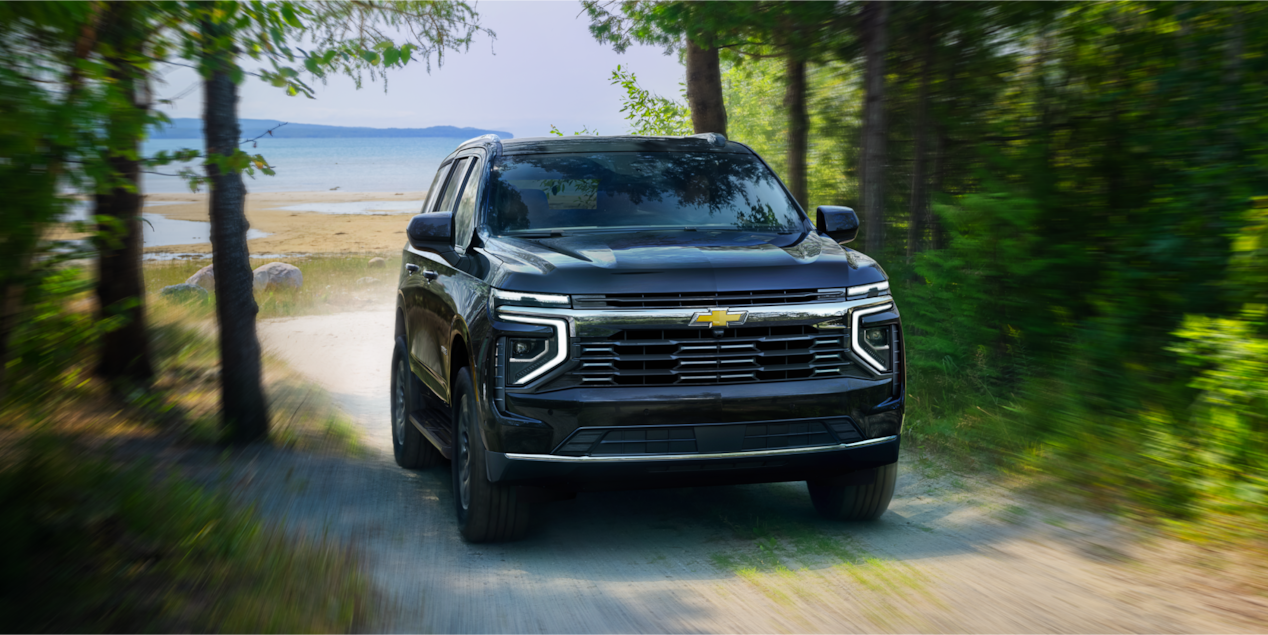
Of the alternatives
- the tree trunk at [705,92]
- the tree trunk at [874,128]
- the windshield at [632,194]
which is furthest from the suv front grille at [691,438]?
the tree trunk at [705,92]

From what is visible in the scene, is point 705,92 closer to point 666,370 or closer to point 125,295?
point 125,295

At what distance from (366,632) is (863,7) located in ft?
23.5

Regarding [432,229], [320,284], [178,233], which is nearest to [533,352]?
[432,229]

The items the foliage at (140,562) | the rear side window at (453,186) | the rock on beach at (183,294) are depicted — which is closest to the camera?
the foliage at (140,562)

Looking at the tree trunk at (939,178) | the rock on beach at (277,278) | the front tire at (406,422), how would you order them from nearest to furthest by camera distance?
the front tire at (406,422) < the tree trunk at (939,178) < the rock on beach at (277,278)

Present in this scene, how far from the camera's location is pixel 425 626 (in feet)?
14.4

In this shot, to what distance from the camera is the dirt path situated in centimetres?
437

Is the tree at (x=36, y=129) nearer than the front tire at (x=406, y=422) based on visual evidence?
Yes

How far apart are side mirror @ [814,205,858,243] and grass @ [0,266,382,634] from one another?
319 centimetres

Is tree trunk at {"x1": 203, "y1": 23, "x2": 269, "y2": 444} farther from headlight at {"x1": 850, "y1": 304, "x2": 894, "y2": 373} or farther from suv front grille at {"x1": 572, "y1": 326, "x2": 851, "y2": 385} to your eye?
headlight at {"x1": 850, "y1": 304, "x2": 894, "y2": 373}

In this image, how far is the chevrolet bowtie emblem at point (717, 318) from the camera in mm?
4969

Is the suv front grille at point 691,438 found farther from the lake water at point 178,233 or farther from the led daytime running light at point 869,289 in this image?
the lake water at point 178,233

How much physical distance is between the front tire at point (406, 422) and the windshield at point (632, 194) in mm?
1815

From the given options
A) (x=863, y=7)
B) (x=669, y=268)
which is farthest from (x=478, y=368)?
(x=863, y=7)
